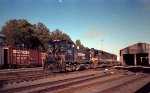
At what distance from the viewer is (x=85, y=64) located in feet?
98.4

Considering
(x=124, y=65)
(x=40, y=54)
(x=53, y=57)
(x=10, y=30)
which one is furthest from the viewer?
(x=10, y=30)

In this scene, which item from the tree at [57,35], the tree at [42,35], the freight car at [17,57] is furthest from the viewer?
the tree at [57,35]

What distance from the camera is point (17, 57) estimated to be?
119 feet

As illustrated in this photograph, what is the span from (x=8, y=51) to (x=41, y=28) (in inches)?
2035

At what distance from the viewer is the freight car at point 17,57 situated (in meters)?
34.7

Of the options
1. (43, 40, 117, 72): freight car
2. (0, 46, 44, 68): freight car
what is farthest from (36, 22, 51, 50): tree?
(43, 40, 117, 72): freight car

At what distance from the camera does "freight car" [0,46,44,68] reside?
34.7 m

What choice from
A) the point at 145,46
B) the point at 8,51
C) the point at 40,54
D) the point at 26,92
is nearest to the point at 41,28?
the point at 40,54

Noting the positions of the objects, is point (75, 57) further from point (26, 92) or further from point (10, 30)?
point (10, 30)

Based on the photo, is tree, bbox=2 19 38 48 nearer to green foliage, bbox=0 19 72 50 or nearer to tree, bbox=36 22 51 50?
green foliage, bbox=0 19 72 50

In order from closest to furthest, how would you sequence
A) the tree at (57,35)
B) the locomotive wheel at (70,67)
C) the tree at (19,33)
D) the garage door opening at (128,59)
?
the locomotive wheel at (70,67) < the garage door opening at (128,59) < the tree at (19,33) < the tree at (57,35)

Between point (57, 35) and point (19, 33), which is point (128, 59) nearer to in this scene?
point (19, 33)

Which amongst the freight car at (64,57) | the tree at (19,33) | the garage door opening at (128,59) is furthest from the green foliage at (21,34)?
the freight car at (64,57)

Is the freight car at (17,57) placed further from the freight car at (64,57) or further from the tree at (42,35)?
the tree at (42,35)
